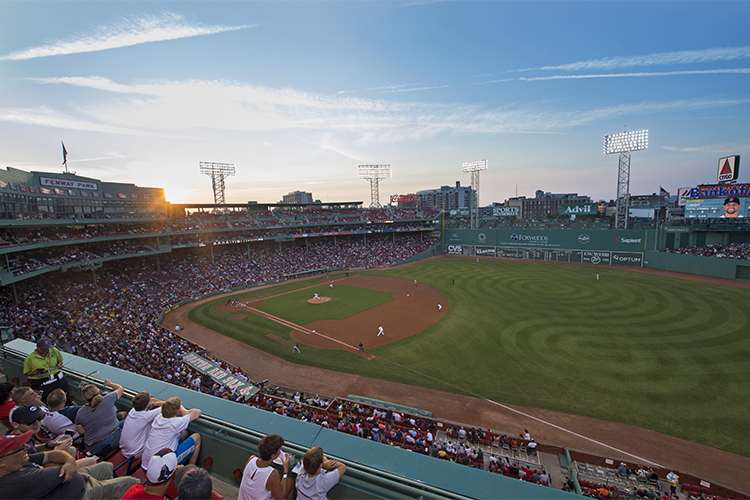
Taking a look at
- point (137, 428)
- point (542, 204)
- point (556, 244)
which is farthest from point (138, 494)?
point (542, 204)

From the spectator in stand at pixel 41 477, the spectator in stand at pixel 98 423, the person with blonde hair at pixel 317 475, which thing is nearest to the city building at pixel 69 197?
the spectator in stand at pixel 98 423

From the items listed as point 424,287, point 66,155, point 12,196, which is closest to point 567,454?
point 424,287

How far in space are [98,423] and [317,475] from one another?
3275 millimetres

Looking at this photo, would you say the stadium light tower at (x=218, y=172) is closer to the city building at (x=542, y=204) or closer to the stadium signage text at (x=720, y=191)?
the stadium signage text at (x=720, y=191)

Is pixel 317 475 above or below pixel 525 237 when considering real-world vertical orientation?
above

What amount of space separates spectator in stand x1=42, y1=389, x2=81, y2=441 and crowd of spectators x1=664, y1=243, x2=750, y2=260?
5286 centimetres

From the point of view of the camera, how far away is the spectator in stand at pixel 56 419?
4.39 m

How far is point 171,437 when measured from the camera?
386 centimetres

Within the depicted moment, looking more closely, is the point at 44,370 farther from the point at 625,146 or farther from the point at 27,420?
the point at 625,146

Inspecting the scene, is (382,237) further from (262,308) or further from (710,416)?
(710,416)

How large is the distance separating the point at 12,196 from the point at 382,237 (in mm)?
50093

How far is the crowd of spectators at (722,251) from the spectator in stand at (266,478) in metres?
50.9

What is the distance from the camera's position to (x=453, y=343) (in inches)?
918

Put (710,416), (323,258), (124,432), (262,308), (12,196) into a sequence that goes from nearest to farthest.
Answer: (124,432)
(710,416)
(12,196)
(262,308)
(323,258)
